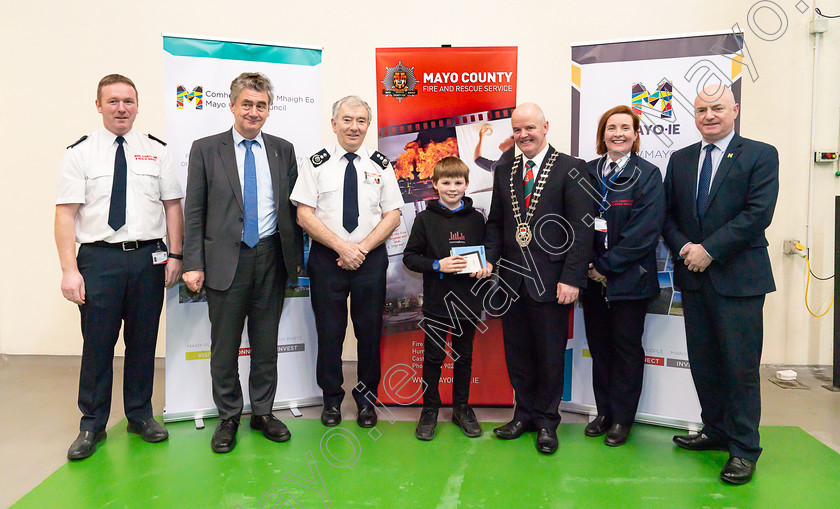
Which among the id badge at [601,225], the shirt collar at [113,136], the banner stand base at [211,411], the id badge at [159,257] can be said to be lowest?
the banner stand base at [211,411]

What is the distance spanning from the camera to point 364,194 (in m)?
2.96

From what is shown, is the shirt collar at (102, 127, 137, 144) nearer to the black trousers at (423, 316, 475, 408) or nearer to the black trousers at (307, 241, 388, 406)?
the black trousers at (307, 241, 388, 406)

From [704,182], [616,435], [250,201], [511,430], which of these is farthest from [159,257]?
[704,182]

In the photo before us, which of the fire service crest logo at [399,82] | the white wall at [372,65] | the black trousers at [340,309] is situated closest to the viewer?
the black trousers at [340,309]

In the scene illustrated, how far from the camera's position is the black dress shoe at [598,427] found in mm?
2908

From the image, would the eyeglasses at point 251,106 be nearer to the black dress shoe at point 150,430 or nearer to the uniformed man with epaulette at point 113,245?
the uniformed man with epaulette at point 113,245

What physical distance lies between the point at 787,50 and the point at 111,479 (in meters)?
5.40

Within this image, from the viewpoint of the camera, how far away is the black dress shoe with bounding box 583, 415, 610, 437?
9.54ft

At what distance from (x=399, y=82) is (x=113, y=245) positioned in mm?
1847

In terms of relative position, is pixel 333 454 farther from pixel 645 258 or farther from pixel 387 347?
pixel 645 258

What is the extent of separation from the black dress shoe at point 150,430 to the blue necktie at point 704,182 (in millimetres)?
3083

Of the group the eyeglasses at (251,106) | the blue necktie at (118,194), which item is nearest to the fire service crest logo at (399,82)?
the eyeglasses at (251,106)

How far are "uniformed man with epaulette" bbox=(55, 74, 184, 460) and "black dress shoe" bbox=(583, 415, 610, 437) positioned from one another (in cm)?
238

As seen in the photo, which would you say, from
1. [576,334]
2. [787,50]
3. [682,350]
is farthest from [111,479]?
[787,50]
